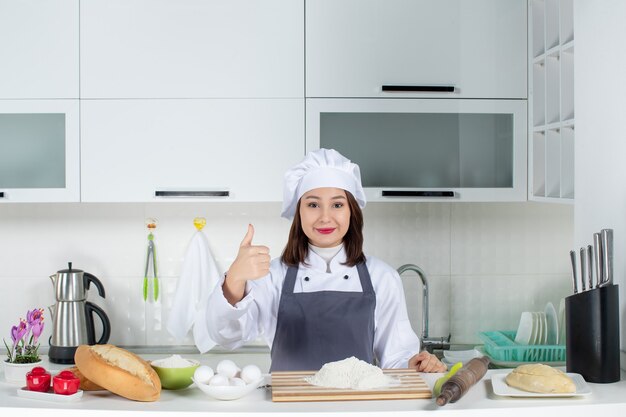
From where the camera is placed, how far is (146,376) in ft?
4.17

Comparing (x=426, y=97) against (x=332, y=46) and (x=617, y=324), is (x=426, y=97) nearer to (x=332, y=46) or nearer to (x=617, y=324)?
(x=332, y=46)

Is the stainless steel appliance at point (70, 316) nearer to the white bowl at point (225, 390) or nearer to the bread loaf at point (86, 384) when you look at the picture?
the bread loaf at point (86, 384)

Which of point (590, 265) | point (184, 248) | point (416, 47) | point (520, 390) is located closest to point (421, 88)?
point (416, 47)

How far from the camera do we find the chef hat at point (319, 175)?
6.79 feet

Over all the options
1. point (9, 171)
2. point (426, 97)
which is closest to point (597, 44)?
point (426, 97)

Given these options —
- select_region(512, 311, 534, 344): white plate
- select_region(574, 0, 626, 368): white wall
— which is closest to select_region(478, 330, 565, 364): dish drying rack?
select_region(512, 311, 534, 344): white plate

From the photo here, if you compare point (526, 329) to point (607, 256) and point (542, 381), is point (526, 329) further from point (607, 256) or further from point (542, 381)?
point (542, 381)

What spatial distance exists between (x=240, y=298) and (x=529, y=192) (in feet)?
4.14

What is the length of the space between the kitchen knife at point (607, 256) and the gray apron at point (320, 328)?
757 millimetres

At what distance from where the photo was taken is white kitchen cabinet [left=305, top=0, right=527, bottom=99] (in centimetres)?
252

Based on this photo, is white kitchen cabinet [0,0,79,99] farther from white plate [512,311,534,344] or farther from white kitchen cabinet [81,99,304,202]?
white plate [512,311,534,344]

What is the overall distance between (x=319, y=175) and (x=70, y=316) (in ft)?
3.72

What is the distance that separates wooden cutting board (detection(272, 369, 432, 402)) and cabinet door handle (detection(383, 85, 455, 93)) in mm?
1334

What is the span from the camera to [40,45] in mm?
2492
